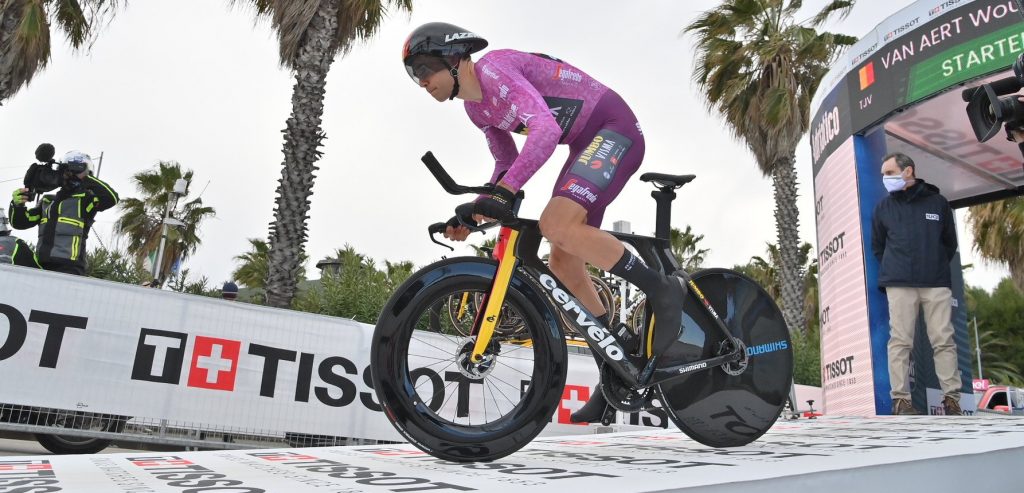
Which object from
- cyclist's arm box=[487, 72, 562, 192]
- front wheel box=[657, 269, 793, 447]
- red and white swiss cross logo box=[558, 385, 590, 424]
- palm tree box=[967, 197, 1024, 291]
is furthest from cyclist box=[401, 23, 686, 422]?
palm tree box=[967, 197, 1024, 291]

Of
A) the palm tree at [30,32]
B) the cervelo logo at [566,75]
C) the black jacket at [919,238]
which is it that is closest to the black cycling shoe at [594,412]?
the cervelo logo at [566,75]

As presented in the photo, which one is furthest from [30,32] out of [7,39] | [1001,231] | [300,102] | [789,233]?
[1001,231]

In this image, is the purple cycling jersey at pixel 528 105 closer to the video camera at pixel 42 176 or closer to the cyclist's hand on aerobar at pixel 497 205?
the cyclist's hand on aerobar at pixel 497 205

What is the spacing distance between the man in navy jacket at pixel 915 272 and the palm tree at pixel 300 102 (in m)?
7.37

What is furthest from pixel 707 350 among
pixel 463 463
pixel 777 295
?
pixel 777 295

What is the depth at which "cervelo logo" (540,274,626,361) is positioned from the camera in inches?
115

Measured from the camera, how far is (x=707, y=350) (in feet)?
10.8

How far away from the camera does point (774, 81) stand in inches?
688

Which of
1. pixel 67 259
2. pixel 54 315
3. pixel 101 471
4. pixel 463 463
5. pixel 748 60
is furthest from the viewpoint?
pixel 748 60

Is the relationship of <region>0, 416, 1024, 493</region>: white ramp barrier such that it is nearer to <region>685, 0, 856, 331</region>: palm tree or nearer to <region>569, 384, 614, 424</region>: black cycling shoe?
<region>569, 384, 614, 424</region>: black cycling shoe

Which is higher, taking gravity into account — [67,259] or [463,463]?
[67,259]

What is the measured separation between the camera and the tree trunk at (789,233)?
17.6m

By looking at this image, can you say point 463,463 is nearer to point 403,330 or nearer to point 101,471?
point 403,330

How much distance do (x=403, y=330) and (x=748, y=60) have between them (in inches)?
686
